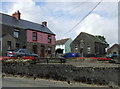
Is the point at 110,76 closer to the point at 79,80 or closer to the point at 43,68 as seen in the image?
the point at 79,80

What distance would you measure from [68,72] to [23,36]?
25105 millimetres

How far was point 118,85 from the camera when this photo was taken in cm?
915

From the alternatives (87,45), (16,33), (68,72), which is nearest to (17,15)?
(16,33)

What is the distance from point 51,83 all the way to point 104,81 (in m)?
3.08

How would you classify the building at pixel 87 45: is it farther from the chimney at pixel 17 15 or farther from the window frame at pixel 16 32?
the window frame at pixel 16 32

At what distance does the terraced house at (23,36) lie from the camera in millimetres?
30156

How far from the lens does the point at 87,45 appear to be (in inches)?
2224

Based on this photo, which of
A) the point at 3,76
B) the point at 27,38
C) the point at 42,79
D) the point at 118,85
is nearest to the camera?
the point at 118,85

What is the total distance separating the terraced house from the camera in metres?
30.2

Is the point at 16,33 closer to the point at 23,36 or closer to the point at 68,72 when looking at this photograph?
the point at 23,36

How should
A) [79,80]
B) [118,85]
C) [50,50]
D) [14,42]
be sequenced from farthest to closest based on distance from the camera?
[50,50] < [14,42] < [79,80] < [118,85]

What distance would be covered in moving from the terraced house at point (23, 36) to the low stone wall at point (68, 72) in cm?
1603

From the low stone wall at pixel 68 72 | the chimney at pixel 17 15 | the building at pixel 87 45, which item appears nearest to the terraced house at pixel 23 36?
the chimney at pixel 17 15

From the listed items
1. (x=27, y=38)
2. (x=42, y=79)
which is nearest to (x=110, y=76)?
(x=42, y=79)
